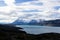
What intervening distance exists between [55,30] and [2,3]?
2.33 feet

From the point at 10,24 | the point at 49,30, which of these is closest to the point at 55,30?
the point at 49,30

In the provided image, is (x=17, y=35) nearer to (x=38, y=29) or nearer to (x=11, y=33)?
(x=11, y=33)

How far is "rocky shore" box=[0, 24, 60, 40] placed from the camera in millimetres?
3340

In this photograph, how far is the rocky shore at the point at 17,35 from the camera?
3.34 m

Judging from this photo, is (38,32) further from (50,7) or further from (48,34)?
(50,7)

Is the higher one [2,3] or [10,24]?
[2,3]

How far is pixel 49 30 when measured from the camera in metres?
3.46

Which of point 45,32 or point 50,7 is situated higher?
point 50,7

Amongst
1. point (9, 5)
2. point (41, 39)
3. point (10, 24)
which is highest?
point (9, 5)

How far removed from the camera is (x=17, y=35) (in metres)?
Result: 3.35

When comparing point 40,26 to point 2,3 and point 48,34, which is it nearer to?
point 48,34

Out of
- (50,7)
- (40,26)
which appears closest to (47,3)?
(50,7)

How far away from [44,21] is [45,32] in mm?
133

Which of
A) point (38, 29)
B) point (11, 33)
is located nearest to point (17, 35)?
point (11, 33)
